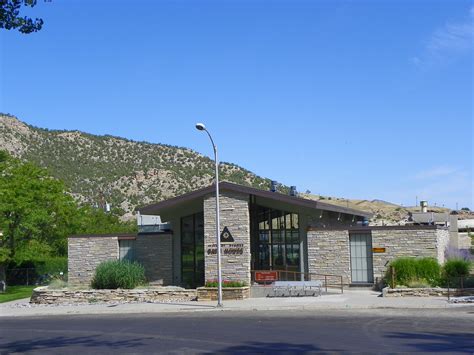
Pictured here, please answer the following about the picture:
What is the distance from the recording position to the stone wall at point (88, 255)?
32.7 metres

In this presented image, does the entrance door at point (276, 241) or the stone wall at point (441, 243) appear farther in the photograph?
the entrance door at point (276, 241)

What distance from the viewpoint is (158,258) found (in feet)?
106

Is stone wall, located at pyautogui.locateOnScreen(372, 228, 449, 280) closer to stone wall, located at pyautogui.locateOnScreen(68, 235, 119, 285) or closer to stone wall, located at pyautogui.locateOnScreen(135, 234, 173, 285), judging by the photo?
stone wall, located at pyautogui.locateOnScreen(135, 234, 173, 285)

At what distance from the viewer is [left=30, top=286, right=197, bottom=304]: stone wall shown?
28.1 metres

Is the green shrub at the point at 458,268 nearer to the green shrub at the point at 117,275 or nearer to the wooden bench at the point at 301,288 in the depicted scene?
the wooden bench at the point at 301,288

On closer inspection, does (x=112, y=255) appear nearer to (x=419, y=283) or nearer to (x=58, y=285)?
(x=58, y=285)

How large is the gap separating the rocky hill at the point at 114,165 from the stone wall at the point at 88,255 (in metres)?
45.6

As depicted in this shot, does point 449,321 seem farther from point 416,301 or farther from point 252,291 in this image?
point 252,291

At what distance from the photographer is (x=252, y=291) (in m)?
28.0

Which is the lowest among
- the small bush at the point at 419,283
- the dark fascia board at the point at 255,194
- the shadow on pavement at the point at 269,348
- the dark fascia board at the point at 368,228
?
the shadow on pavement at the point at 269,348

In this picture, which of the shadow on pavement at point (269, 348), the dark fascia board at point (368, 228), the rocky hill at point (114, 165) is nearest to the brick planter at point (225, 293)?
the dark fascia board at point (368, 228)

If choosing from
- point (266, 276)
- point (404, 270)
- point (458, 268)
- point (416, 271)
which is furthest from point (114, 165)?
point (458, 268)

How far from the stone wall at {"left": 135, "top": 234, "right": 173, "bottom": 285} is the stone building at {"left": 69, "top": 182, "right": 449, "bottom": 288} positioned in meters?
0.05

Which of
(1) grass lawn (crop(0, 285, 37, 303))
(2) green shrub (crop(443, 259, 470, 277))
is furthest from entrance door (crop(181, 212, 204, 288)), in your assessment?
(2) green shrub (crop(443, 259, 470, 277))
